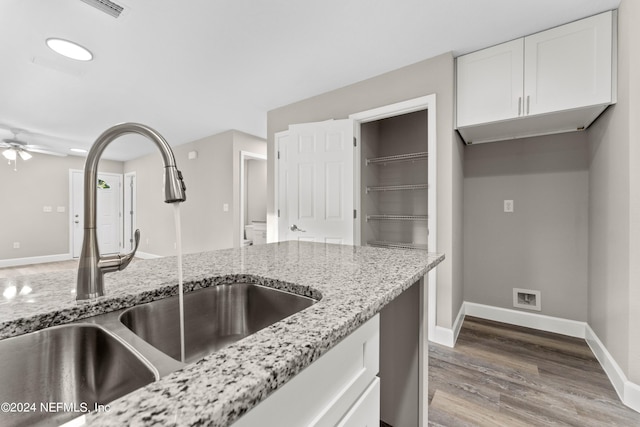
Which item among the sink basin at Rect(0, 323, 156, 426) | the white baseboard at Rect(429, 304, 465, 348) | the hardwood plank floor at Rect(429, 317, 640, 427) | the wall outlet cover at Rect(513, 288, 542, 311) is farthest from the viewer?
the wall outlet cover at Rect(513, 288, 542, 311)

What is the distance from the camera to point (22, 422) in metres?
0.53

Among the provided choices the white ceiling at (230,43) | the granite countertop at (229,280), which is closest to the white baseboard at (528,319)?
the granite countertop at (229,280)

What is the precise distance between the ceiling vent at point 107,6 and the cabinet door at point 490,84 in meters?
2.61

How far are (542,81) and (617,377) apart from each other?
202cm

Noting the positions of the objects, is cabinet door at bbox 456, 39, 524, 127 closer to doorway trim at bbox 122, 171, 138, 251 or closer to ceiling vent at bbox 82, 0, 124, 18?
ceiling vent at bbox 82, 0, 124, 18

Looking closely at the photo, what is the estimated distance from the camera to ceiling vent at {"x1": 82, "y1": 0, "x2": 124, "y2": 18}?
71.7 inches

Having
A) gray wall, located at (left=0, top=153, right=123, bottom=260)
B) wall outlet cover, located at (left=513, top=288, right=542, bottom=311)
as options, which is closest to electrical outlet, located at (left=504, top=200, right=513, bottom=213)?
wall outlet cover, located at (left=513, top=288, right=542, bottom=311)

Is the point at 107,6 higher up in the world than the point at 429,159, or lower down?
higher up

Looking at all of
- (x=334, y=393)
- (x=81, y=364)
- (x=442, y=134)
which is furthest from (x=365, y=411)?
(x=442, y=134)

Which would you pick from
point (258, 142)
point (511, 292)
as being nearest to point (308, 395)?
point (511, 292)

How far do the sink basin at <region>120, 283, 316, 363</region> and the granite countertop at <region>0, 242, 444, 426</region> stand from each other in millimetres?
31

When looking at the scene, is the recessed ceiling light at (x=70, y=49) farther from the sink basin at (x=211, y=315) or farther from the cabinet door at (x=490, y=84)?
the cabinet door at (x=490, y=84)

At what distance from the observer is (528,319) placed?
266 centimetres

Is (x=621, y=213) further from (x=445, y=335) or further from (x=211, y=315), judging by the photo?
(x=211, y=315)
